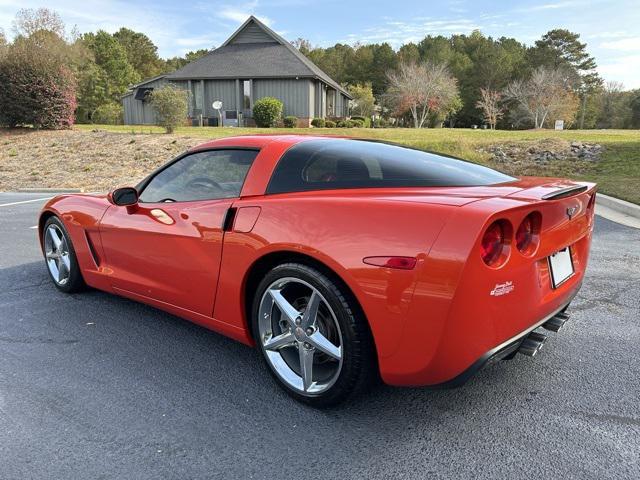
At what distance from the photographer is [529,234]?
2221 mm

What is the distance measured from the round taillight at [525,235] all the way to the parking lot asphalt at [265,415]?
88 centimetres

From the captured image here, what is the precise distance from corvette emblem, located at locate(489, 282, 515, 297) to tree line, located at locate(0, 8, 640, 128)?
2350 cm

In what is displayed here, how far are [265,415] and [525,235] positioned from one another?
1522mm

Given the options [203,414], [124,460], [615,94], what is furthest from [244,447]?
[615,94]

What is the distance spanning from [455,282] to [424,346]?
0.32 metres

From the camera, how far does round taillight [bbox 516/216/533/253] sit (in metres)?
2.17

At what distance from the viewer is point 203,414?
8.07ft

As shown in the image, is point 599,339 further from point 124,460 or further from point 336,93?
point 336,93

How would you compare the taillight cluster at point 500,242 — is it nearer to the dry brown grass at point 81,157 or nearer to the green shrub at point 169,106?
the dry brown grass at point 81,157

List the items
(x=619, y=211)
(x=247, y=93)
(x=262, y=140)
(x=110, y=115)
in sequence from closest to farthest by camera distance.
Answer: (x=262, y=140) < (x=619, y=211) < (x=247, y=93) < (x=110, y=115)

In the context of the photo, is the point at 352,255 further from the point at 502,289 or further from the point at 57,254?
the point at 57,254

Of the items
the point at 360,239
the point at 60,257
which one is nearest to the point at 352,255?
the point at 360,239

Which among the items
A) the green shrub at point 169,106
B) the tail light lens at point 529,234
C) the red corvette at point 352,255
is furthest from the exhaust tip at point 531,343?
the green shrub at point 169,106

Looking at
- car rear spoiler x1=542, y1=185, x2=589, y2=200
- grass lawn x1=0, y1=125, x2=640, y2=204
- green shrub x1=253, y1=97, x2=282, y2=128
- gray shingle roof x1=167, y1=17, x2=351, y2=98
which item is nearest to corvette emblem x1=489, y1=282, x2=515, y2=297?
car rear spoiler x1=542, y1=185, x2=589, y2=200
